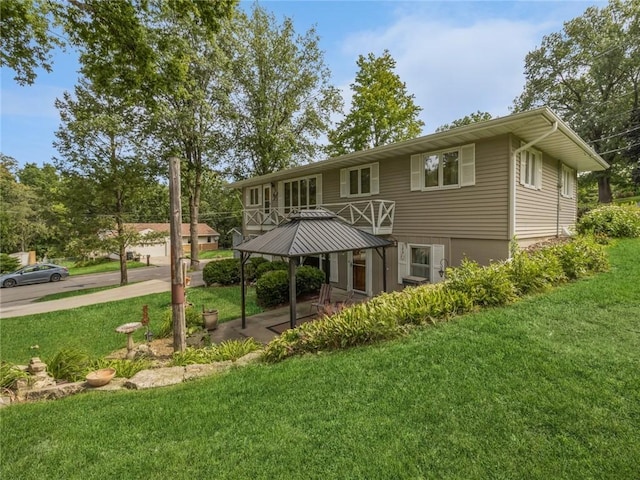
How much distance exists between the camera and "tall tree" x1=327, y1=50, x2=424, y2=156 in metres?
21.7

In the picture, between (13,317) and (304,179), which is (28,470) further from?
(304,179)

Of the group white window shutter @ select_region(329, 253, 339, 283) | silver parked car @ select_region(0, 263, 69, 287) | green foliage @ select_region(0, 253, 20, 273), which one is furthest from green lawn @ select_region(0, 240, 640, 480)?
green foliage @ select_region(0, 253, 20, 273)

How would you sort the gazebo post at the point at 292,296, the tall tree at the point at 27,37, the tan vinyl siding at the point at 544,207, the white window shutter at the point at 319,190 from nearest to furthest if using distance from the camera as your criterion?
the tall tree at the point at 27,37 < the gazebo post at the point at 292,296 < the tan vinyl siding at the point at 544,207 < the white window shutter at the point at 319,190

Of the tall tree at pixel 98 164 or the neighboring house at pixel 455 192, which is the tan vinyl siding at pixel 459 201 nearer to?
the neighboring house at pixel 455 192

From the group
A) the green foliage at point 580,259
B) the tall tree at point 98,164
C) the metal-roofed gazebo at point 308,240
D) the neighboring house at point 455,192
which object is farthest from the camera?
the tall tree at point 98,164

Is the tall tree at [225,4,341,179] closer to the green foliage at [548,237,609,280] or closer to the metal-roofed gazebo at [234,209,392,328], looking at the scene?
the metal-roofed gazebo at [234,209,392,328]

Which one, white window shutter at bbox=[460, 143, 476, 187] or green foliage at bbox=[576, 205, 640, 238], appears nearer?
white window shutter at bbox=[460, 143, 476, 187]

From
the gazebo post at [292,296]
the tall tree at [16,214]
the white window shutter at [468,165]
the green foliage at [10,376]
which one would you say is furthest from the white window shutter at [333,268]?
the tall tree at [16,214]

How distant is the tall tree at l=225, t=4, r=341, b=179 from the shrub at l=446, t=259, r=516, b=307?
17124 millimetres

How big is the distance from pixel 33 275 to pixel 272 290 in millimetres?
21284

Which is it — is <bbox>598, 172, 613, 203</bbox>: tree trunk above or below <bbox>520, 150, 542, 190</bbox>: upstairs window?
above

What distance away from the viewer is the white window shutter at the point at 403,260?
1029 cm

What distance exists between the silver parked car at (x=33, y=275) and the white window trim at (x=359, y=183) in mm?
22543

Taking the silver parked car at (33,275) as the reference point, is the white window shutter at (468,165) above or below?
above
